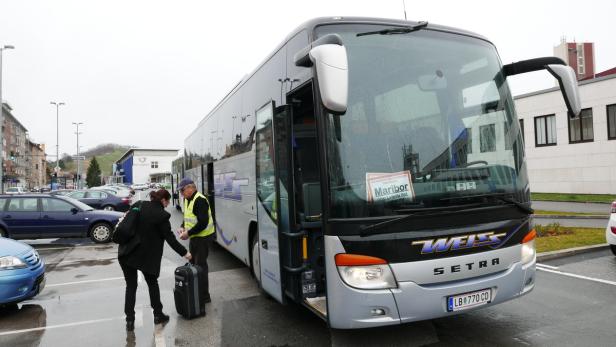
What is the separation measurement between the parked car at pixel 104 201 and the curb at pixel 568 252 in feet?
61.0

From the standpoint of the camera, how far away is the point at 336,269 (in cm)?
388

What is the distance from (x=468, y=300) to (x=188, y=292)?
3.38 m

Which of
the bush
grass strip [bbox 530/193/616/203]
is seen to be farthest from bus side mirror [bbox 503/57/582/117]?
grass strip [bbox 530/193/616/203]

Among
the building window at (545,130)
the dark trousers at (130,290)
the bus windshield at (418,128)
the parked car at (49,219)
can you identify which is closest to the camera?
the bus windshield at (418,128)

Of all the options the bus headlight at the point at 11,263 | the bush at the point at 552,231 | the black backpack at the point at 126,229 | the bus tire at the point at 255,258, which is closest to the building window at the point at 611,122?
the bush at the point at 552,231

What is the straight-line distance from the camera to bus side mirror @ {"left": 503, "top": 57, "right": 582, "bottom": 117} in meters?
4.61

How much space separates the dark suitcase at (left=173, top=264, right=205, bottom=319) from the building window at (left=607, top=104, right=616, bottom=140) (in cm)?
2437

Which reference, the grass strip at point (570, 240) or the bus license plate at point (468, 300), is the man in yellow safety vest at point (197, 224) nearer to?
the bus license plate at point (468, 300)

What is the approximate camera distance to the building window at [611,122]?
22.8 metres

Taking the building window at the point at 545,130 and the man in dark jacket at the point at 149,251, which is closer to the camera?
the man in dark jacket at the point at 149,251

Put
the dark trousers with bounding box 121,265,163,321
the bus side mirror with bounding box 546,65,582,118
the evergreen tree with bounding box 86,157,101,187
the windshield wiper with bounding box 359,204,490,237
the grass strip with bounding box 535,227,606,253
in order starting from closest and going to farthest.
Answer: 1. the windshield wiper with bounding box 359,204,490,237
2. the bus side mirror with bounding box 546,65,582,118
3. the dark trousers with bounding box 121,265,163,321
4. the grass strip with bounding box 535,227,606,253
5. the evergreen tree with bounding box 86,157,101,187

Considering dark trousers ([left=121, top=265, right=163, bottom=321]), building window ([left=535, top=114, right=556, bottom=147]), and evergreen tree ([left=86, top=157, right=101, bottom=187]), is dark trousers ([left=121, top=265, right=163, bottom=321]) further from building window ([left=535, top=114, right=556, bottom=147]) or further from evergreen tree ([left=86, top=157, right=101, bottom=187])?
evergreen tree ([left=86, top=157, right=101, bottom=187])

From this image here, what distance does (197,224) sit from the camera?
6102 mm

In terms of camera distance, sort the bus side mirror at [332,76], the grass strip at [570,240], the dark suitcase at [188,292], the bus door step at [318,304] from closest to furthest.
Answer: the bus side mirror at [332,76] < the bus door step at [318,304] < the dark suitcase at [188,292] < the grass strip at [570,240]
